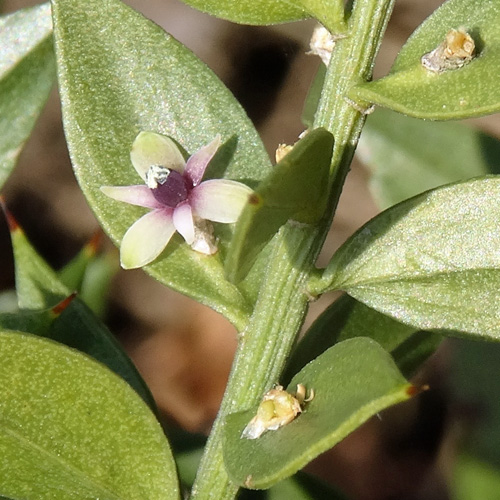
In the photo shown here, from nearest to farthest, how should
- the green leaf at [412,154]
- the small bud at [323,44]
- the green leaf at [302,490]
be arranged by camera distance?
the small bud at [323,44]
the green leaf at [302,490]
the green leaf at [412,154]

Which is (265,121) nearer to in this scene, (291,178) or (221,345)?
(221,345)

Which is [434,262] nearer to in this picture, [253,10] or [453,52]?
[453,52]

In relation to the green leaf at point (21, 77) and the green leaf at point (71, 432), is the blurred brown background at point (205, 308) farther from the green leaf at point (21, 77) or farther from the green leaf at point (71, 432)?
the green leaf at point (71, 432)

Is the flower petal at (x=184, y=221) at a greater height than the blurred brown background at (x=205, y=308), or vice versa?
the flower petal at (x=184, y=221)

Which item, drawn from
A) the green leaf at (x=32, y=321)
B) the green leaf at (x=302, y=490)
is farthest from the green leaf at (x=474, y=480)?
the green leaf at (x=32, y=321)

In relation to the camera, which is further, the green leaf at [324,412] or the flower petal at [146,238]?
the flower petal at [146,238]

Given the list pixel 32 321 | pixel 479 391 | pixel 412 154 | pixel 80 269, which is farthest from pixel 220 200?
pixel 479 391

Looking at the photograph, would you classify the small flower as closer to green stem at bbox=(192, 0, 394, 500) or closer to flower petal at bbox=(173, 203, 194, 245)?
flower petal at bbox=(173, 203, 194, 245)
